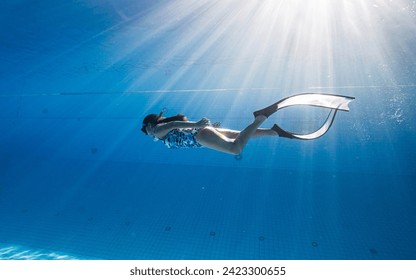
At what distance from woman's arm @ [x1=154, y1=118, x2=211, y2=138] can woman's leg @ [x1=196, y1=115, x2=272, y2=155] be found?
96 mm

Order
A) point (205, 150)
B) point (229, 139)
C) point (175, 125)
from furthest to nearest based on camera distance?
1. point (205, 150)
2. point (175, 125)
3. point (229, 139)

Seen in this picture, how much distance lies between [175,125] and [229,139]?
25.9 inches

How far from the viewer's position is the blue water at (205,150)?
6.25 metres

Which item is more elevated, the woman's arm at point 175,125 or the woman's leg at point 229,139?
the woman's arm at point 175,125

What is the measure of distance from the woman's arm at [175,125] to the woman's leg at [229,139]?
96mm

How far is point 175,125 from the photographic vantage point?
296 cm

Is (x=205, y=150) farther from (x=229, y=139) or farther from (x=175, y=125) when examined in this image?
(x=229, y=139)

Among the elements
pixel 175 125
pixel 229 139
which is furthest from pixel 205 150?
pixel 229 139

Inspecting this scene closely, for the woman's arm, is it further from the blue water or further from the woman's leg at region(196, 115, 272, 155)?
the blue water

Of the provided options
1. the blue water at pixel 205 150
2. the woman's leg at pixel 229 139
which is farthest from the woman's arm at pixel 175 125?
the blue water at pixel 205 150

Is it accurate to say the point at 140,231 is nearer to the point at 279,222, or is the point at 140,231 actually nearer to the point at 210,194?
the point at 210,194

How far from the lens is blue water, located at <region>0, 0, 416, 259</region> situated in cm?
625

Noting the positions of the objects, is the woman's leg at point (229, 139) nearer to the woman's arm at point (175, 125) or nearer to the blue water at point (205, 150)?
the woman's arm at point (175, 125)
